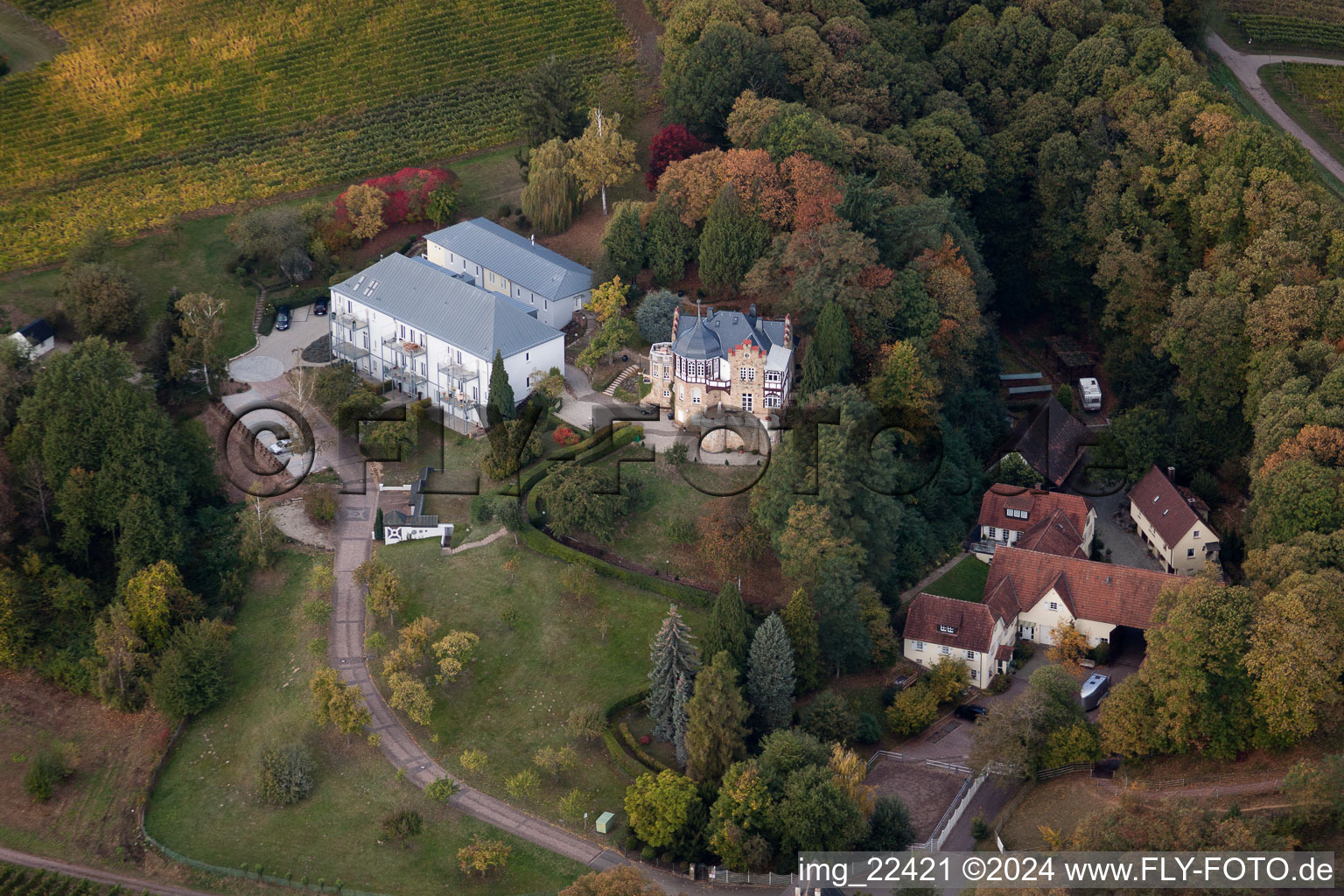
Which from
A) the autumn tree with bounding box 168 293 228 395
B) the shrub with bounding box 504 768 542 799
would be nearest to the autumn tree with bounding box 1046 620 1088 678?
the shrub with bounding box 504 768 542 799

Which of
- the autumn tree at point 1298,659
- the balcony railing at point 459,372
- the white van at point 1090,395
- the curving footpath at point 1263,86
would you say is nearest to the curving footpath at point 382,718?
the balcony railing at point 459,372

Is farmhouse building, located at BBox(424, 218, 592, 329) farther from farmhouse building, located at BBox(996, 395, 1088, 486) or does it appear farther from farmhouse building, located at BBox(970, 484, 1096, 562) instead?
farmhouse building, located at BBox(996, 395, 1088, 486)

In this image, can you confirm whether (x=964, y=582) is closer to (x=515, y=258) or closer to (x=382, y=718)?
(x=382, y=718)

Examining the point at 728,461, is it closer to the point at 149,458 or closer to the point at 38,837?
the point at 149,458

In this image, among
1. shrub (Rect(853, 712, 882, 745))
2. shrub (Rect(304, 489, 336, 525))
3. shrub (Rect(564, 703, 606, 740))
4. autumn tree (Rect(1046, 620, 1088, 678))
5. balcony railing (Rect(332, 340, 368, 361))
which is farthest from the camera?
balcony railing (Rect(332, 340, 368, 361))

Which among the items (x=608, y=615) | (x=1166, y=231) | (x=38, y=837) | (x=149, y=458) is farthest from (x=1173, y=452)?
(x=38, y=837)

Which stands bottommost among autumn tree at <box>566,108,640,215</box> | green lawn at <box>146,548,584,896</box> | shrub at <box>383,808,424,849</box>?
green lawn at <box>146,548,584,896</box>
